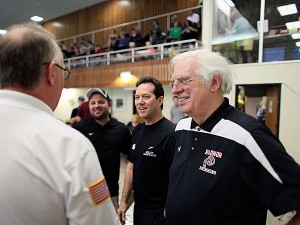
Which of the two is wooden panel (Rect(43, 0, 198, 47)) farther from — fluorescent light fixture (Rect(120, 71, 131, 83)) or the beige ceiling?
fluorescent light fixture (Rect(120, 71, 131, 83))

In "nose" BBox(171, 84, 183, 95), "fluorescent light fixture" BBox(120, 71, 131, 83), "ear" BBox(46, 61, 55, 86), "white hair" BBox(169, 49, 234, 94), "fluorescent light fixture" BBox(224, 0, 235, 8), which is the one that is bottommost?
"nose" BBox(171, 84, 183, 95)

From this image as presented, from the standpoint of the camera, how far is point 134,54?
8.98 meters

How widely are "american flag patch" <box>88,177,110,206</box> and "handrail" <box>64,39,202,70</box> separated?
6503mm

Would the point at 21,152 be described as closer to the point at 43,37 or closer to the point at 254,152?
the point at 43,37

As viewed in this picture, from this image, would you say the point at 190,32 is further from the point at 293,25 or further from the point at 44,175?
the point at 44,175

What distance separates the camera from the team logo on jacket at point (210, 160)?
1.20 m

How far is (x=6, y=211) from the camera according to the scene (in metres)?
0.71

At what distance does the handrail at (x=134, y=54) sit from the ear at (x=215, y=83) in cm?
572

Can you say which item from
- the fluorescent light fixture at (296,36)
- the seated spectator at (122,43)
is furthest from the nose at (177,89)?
the seated spectator at (122,43)

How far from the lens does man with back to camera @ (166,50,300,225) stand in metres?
1.03

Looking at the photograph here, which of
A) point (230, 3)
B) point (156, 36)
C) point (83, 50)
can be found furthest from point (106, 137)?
point (83, 50)

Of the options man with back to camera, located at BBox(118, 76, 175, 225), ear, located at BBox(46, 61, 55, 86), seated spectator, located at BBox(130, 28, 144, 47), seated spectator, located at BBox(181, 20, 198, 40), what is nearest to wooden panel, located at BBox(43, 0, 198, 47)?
seated spectator, located at BBox(130, 28, 144, 47)

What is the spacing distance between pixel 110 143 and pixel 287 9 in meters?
5.89

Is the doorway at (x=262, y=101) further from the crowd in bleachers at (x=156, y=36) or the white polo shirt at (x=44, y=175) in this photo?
the white polo shirt at (x=44, y=175)
